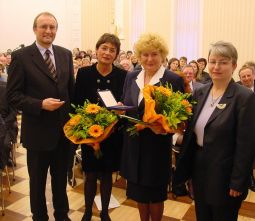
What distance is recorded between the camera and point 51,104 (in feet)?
8.02

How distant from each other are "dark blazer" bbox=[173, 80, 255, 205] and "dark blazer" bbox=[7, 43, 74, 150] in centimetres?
115

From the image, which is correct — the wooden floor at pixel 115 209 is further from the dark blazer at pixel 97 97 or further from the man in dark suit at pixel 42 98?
the dark blazer at pixel 97 97

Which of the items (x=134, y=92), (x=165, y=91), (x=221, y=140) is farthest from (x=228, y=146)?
(x=134, y=92)

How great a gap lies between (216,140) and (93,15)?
38.6ft

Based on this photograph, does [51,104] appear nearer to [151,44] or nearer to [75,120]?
[75,120]

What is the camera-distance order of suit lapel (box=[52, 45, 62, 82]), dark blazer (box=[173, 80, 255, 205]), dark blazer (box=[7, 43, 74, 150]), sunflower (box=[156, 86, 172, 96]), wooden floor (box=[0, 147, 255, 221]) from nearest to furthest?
dark blazer (box=[173, 80, 255, 205]) → sunflower (box=[156, 86, 172, 96]) → dark blazer (box=[7, 43, 74, 150]) → suit lapel (box=[52, 45, 62, 82]) → wooden floor (box=[0, 147, 255, 221])

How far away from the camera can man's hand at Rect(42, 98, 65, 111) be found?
244 cm

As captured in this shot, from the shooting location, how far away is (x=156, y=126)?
2.15 meters

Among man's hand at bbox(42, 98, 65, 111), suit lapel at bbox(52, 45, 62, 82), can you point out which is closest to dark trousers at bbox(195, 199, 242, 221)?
man's hand at bbox(42, 98, 65, 111)

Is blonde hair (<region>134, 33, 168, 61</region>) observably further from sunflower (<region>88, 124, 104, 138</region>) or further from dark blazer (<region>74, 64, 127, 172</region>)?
sunflower (<region>88, 124, 104, 138</region>)

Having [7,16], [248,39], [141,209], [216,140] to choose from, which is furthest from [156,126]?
[7,16]

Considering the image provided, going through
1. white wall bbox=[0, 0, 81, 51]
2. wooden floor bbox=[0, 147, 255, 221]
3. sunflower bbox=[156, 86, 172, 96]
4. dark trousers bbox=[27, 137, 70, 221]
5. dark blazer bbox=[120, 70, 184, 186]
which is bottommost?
wooden floor bbox=[0, 147, 255, 221]

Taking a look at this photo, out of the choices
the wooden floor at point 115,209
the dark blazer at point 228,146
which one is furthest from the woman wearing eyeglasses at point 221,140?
the wooden floor at point 115,209

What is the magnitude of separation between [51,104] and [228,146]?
1.27 metres
